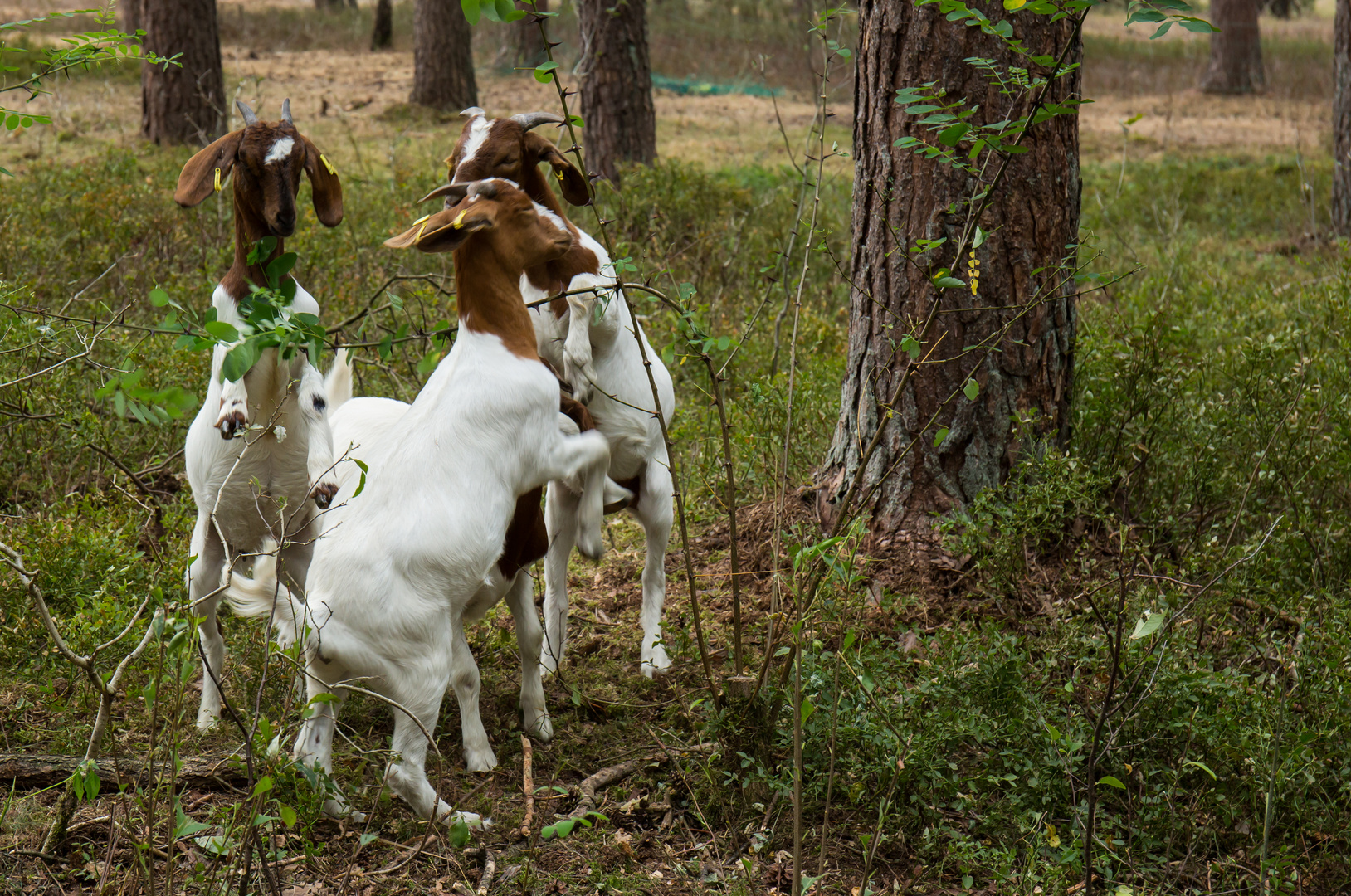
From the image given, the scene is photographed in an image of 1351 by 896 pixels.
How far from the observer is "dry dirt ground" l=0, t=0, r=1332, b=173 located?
12727 millimetres

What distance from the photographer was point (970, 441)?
14.6ft

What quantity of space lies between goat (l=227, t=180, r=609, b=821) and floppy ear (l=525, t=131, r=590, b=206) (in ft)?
1.04

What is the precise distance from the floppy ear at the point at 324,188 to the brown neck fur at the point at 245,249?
17 centimetres

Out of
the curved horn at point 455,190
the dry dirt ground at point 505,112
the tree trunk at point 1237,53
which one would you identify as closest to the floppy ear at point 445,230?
the curved horn at point 455,190

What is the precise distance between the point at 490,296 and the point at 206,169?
98 centimetres

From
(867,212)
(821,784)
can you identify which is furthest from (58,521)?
(867,212)

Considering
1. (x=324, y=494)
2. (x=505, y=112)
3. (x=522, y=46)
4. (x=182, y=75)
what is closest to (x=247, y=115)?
(x=324, y=494)

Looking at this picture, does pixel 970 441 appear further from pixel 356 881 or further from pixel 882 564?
pixel 356 881

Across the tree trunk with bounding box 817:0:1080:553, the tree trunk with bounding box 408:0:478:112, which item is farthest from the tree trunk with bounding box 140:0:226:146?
the tree trunk with bounding box 817:0:1080:553

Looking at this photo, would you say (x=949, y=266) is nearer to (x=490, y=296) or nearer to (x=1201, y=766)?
(x=490, y=296)

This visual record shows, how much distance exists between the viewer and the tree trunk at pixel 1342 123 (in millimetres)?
8945

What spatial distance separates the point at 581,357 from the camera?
364 cm

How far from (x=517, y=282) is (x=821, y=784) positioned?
1795mm

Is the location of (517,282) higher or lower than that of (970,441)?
higher
